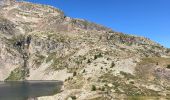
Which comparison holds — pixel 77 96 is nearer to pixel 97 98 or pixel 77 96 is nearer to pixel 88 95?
pixel 88 95

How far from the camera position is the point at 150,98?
468 ft

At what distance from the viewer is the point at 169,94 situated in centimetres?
15938

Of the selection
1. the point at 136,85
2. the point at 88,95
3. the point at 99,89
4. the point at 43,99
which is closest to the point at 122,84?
the point at 136,85

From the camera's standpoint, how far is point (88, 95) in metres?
156

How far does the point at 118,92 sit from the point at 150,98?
19249mm

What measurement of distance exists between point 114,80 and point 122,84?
574 inches

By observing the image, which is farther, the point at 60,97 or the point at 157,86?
the point at 157,86

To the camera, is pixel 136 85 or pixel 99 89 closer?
pixel 99 89

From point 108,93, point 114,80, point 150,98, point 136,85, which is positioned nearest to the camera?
point 150,98

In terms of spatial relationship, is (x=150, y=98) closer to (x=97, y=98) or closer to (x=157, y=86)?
(x=97, y=98)

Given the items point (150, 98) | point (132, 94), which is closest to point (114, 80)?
point (132, 94)

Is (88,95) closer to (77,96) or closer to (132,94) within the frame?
(77,96)

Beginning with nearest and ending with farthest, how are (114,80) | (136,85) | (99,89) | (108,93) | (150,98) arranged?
(150,98), (108,93), (99,89), (136,85), (114,80)

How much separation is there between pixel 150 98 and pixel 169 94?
20699 millimetres
